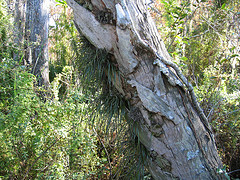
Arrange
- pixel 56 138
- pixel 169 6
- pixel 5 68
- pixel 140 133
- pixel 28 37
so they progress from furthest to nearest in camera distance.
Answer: pixel 28 37 → pixel 169 6 → pixel 56 138 → pixel 5 68 → pixel 140 133

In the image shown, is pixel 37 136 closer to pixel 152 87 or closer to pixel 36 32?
pixel 152 87

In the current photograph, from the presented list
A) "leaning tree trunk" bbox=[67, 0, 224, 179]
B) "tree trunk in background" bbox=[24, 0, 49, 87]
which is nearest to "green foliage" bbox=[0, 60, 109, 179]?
"leaning tree trunk" bbox=[67, 0, 224, 179]

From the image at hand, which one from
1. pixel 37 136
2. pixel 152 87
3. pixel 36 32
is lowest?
pixel 37 136

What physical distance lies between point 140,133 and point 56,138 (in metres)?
1.37

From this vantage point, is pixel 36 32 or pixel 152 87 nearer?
pixel 152 87

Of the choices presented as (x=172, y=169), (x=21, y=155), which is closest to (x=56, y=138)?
(x=21, y=155)

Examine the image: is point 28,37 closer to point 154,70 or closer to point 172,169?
point 154,70

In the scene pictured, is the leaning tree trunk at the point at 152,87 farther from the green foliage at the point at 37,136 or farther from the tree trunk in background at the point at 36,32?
the tree trunk in background at the point at 36,32

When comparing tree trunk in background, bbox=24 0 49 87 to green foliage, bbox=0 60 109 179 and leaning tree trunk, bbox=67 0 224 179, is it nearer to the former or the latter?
green foliage, bbox=0 60 109 179

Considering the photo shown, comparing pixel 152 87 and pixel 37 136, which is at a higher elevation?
pixel 152 87

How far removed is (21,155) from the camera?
2.56m

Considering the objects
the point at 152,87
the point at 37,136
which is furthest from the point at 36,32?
the point at 152,87

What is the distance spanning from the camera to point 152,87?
1.56 metres

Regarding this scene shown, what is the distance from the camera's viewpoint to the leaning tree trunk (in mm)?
1539
